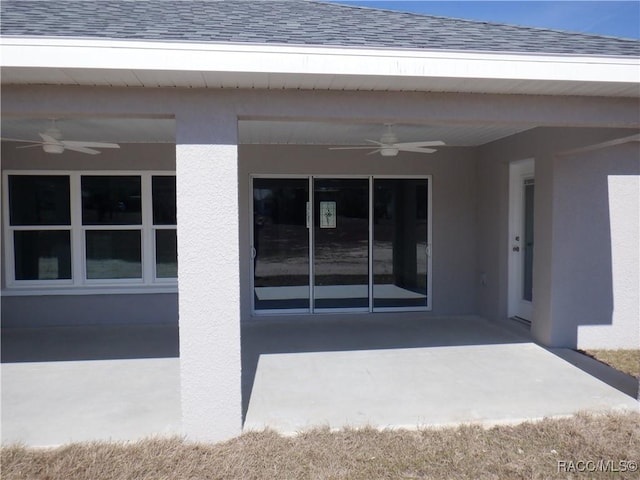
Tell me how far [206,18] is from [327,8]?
75.9 inches

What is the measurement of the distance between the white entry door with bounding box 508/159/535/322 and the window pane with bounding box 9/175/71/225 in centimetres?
713

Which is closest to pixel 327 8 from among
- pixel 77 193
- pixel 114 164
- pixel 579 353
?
pixel 114 164

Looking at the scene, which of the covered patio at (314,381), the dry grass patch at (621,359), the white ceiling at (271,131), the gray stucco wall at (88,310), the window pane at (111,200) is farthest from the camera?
the window pane at (111,200)

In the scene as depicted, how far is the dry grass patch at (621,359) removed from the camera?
5543 mm

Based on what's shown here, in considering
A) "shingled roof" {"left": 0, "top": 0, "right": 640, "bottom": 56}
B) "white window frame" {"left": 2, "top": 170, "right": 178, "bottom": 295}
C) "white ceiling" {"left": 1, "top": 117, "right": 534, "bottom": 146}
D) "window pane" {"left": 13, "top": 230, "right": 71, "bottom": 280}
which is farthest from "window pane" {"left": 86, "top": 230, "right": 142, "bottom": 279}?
"shingled roof" {"left": 0, "top": 0, "right": 640, "bottom": 56}

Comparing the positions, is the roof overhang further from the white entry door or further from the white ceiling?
the white entry door

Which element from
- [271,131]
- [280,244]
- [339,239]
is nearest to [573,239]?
[339,239]

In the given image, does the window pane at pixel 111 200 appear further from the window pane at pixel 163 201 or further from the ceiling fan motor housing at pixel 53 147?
the ceiling fan motor housing at pixel 53 147

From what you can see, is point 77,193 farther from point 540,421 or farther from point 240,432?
point 540,421

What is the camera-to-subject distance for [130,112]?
3846 millimetres

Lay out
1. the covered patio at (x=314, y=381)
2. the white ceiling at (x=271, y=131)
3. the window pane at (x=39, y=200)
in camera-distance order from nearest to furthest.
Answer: the covered patio at (x=314, y=381), the white ceiling at (x=271, y=131), the window pane at (x=39, y=200)

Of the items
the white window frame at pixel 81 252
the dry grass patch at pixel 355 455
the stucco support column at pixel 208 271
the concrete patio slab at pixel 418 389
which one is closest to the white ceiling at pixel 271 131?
the white window frame at pixel 81 252

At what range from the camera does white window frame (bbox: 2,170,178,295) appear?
759 centimetres

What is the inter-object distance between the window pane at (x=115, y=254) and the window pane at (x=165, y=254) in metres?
0.30
